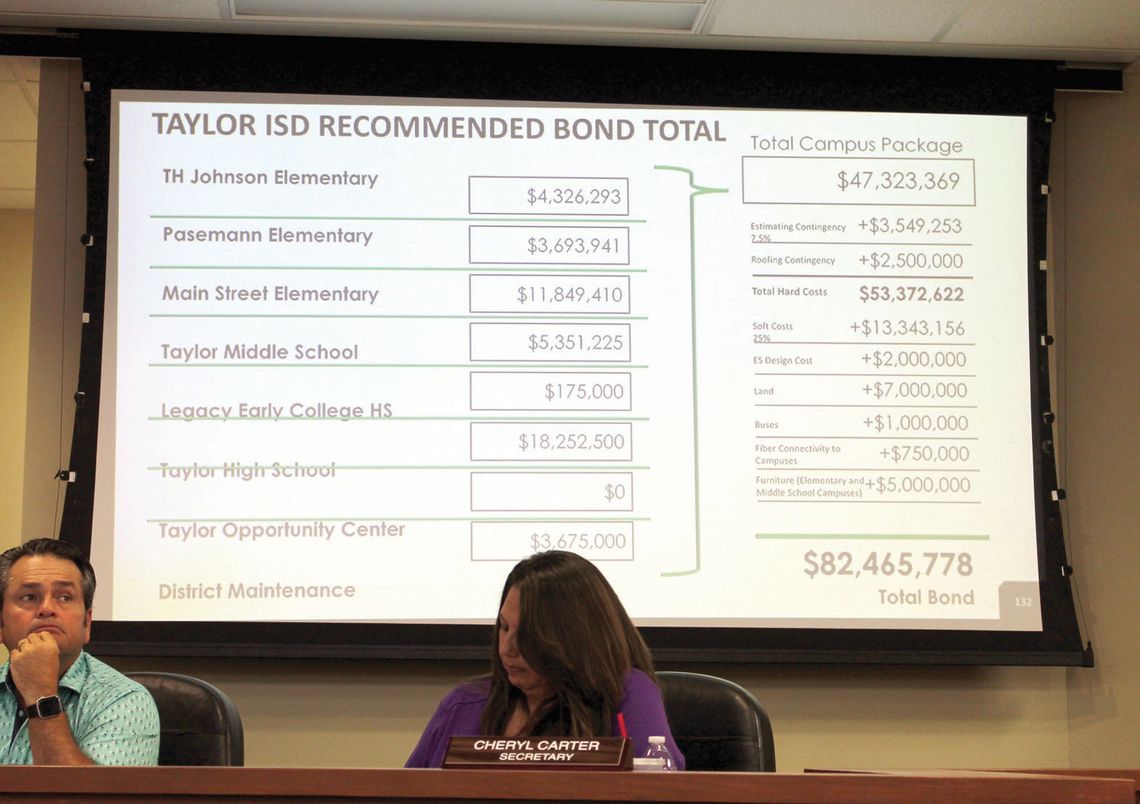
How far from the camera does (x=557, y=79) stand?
11.5ft

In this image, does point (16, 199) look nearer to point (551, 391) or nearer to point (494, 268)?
point (494, 268)

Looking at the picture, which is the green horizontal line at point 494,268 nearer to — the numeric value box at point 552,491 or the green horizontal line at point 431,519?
the numeric value box at point 552,491

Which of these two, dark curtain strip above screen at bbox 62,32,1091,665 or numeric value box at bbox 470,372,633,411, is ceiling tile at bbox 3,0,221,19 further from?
numeric value box at bbox 470,372,633,411

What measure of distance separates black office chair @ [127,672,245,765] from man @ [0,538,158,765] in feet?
0.25

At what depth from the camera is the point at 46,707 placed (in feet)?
6.81

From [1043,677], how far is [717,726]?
5.28ft

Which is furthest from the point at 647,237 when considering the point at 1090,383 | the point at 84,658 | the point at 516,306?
the point at 84,658

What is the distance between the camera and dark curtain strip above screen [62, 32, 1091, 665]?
128 inches

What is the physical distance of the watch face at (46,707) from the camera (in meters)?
2.07

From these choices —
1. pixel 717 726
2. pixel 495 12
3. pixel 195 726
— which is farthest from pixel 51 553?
pixel 495 12

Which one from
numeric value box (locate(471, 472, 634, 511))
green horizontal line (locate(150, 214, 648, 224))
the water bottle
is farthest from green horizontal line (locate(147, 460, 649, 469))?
the water bottle

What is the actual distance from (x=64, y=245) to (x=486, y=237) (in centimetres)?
116

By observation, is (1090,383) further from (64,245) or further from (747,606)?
(64,245)

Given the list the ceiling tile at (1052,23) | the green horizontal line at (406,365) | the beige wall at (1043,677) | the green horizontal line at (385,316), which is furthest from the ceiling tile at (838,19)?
the green horizontal line at (406,365)
